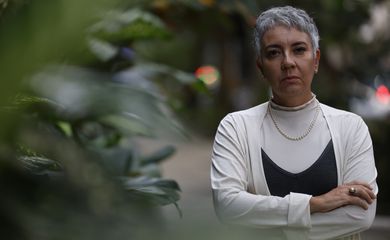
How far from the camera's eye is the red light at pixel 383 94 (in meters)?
10.8

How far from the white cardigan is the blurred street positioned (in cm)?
11

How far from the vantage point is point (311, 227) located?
177 centimetres

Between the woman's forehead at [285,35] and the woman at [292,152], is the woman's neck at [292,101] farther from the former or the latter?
the woman's forehead at [285,35]

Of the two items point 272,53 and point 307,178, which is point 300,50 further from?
point 307,178

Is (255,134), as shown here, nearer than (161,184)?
Yes

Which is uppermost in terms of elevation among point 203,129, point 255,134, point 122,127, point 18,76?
point 203,129

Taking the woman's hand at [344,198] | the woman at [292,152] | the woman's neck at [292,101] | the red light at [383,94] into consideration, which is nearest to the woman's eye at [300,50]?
the woman at [292,152]

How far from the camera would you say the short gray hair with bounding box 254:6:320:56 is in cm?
187

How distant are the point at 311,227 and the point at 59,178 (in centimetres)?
120

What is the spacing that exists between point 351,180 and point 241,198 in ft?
1.08

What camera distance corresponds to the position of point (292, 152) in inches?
74.0

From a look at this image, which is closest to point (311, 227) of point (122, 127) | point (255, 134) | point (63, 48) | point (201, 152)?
point (255, 134)

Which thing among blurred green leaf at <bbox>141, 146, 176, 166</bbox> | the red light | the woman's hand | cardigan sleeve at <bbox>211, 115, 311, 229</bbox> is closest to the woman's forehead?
cardigan sleeve at <bbox>211, 115, 311, 229</bbox>

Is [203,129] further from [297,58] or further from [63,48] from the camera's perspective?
[63,48]
